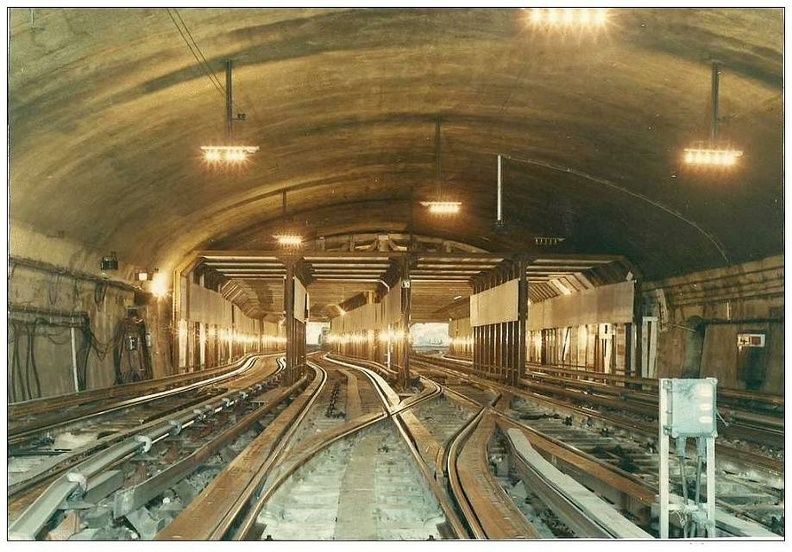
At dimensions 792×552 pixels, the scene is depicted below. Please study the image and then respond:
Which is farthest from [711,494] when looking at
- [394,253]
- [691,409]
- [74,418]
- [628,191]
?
[394,253]

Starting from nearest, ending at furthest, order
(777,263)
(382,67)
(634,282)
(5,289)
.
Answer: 1. (5,289)
2. (382,67)
3. (777,263)
4. (634,282)

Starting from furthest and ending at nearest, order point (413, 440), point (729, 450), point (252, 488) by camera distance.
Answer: point (413, 440) < point (729, 450) < point (252, 488)

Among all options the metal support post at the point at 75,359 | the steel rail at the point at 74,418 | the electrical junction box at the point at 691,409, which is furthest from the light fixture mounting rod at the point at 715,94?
the metal support post at the point at 75,359

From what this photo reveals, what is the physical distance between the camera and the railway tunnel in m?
7.53

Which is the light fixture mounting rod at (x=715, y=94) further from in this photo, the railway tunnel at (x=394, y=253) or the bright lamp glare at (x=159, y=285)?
the bright lamp glare at (x=159, y=285)

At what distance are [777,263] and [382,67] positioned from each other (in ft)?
28.1

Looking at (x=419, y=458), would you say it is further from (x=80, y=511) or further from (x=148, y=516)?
(x=80, y=511)

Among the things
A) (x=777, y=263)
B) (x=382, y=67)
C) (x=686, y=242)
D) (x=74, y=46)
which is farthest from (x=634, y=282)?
(x=74, y=46)

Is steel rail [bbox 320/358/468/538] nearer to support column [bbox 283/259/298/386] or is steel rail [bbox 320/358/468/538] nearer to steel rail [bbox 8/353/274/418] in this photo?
support column [bbox 283/259/298/386]

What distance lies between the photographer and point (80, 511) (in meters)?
6.64

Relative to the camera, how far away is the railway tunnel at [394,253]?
24.7ft

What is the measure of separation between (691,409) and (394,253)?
17.1m

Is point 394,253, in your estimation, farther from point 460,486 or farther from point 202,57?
point 460,486

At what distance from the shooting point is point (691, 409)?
5.35 m
